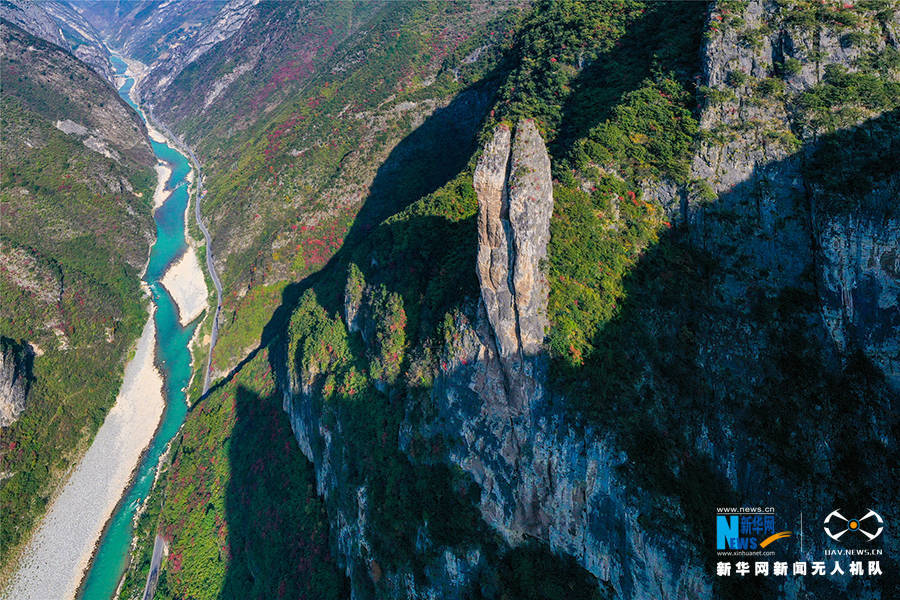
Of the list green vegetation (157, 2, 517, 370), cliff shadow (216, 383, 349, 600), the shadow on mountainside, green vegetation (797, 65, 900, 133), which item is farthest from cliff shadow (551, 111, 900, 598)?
green vegetation (157, 2, 517, 370)

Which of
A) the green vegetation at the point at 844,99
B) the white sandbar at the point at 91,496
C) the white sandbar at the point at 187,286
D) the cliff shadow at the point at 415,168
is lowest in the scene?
the white sandbar at the point at 91,496

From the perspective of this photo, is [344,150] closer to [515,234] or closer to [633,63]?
[633,63]

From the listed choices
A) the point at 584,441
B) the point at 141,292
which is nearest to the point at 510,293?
the point at 584,441

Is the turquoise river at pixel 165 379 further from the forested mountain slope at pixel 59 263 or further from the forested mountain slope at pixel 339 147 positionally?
the forested mountain slope at pixel 339 147

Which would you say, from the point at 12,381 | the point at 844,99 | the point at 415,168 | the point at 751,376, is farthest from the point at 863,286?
the point at 12,381

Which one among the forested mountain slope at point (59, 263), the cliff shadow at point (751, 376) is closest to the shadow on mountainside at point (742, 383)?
the cliff shadow at point (751, 376)

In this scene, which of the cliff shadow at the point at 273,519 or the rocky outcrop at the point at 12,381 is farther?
the rocky outcrop at the point at 12,381

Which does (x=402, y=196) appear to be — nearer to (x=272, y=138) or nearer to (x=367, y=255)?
(x=367, y=255)
